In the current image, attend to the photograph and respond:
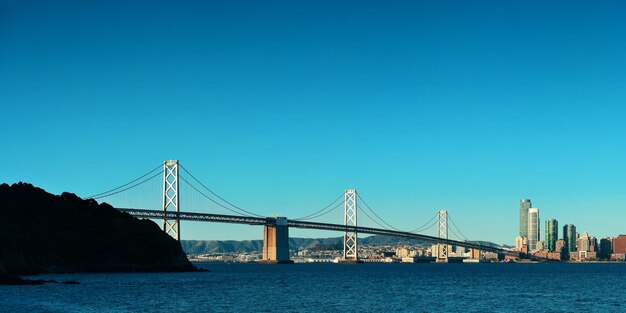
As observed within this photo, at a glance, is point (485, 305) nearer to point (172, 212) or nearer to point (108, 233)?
point (108, 233)

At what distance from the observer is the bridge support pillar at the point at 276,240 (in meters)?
144

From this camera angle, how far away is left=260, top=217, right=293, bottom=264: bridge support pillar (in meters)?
144

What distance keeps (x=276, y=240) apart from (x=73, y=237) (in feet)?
187

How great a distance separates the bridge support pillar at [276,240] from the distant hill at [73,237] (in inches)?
1429

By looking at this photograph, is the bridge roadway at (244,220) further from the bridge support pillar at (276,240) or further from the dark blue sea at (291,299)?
the dark blue sea at (291,299)

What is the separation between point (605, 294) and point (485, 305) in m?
18.3

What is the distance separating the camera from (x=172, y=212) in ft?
392

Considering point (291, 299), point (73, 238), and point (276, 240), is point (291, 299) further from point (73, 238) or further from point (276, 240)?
point (276, 240)

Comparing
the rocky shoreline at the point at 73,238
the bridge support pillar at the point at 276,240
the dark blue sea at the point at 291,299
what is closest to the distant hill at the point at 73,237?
the rocky shoreline at the point at 73,238

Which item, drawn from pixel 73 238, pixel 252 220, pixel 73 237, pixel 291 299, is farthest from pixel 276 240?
pixel 291 299

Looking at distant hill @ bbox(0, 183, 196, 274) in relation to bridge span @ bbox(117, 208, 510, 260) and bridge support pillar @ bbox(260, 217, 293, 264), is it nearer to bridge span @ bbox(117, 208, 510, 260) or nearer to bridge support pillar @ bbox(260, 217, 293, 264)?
bridge span @ bbox(117, 208, 510, 260)

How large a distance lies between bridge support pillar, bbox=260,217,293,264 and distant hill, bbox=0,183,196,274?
Result: 36.3 meters

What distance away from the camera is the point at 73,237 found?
94.7 meters

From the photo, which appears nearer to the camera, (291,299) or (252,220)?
(291,299)
